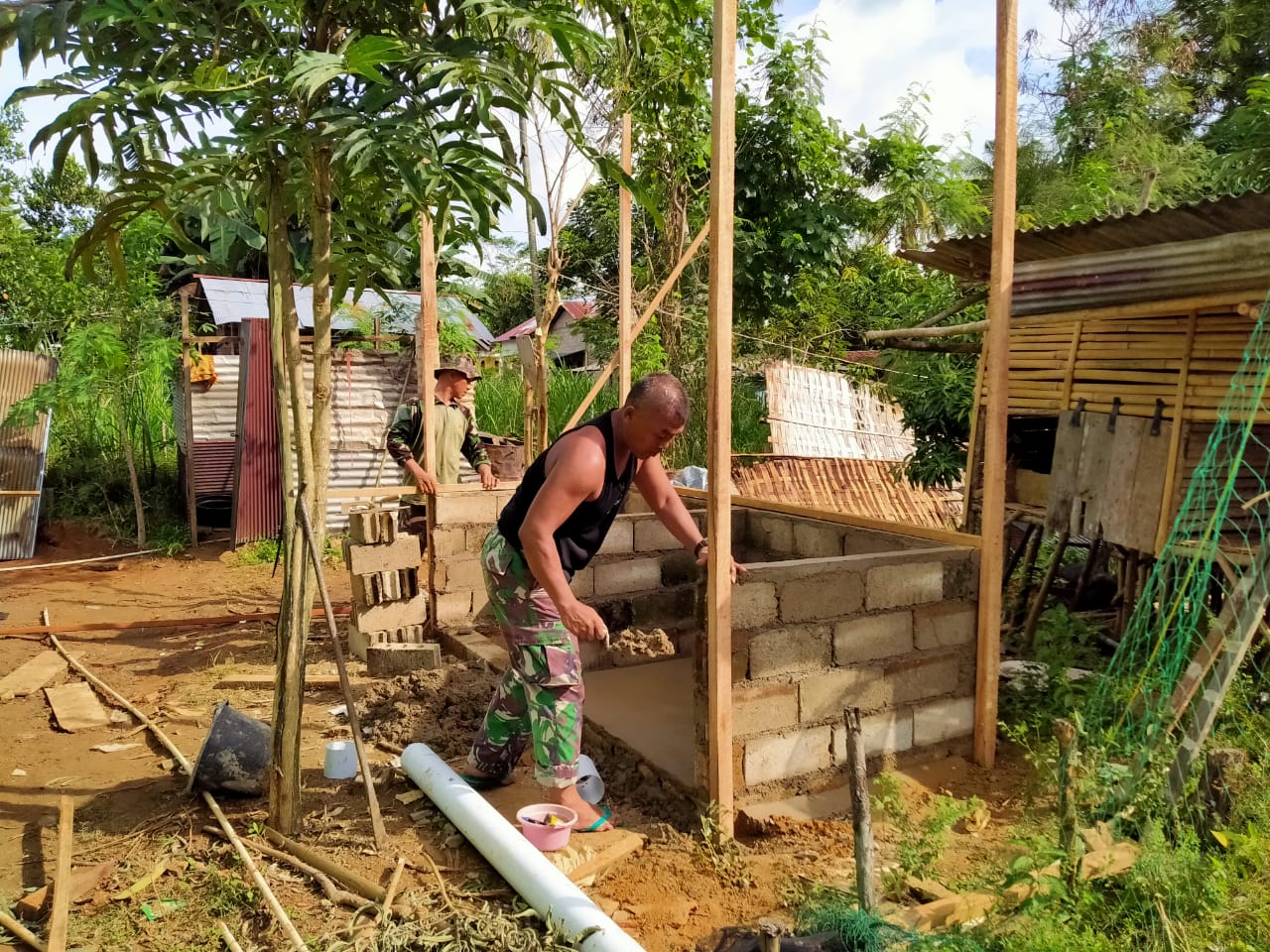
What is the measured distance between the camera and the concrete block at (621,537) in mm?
5461

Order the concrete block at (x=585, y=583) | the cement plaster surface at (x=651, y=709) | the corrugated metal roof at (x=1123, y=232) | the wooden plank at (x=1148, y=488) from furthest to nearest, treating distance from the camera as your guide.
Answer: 1. the wooden plank at (x=1148, y=488)
2. the concrete block at (x=585, y=583)
3. the corrugated metal roof at (x=1123, y=232)
4. the cement plaster surface at (x=651, y=709)

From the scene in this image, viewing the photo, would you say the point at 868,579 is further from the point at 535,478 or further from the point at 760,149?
the point at 760,149

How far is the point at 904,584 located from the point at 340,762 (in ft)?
8.76

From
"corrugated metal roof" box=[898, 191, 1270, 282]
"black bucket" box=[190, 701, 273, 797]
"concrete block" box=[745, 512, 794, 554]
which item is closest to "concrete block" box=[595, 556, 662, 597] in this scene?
"concrete block" box=[745, 512, 794, 554]

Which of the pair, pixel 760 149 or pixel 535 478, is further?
pixel 760 149

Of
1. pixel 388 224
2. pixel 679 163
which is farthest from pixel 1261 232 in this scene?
pixel 679 163

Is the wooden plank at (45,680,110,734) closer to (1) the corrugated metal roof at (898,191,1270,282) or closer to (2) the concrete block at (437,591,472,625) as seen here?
(2) the concrete block at (437,591,472,625)

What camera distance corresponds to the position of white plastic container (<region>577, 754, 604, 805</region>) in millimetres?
3832

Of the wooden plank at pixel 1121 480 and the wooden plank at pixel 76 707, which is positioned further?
the wooden plank at pixel 1121 480

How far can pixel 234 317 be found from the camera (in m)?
13.5

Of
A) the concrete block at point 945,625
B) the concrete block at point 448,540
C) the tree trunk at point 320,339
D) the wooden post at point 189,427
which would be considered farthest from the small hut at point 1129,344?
the wooden post at point 189,427

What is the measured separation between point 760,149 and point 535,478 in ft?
39.6

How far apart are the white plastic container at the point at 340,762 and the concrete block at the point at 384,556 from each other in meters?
1.80

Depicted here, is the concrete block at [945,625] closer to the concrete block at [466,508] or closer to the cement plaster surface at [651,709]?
the cement plaster surface at [651,709]
